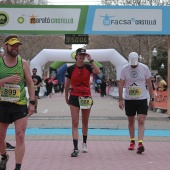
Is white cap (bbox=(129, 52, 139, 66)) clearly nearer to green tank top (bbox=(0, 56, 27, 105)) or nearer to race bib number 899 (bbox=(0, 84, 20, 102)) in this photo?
green tank top (bbox=(0, 56, 27, 105))

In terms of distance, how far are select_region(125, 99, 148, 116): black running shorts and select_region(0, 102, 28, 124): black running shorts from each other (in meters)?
3.28

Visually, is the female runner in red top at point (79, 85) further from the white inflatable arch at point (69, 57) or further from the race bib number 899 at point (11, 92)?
the white inflatable arch at point (69, 57)

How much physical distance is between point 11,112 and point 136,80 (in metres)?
3.51

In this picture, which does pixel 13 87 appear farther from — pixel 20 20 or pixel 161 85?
pixel 161 85

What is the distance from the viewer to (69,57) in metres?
39.9

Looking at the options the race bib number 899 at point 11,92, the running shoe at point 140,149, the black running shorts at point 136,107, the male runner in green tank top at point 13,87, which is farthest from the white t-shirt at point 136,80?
the race bib number 899 at point 11,92

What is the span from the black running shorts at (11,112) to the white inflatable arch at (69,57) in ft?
97.4

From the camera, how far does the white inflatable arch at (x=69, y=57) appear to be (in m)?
37.5

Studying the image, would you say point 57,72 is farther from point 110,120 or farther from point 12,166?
point 12,166

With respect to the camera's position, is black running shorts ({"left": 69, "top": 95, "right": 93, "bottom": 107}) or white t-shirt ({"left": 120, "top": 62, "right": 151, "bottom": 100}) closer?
black running shorts ({"left": 69, "top": 95, "right": 93, "bottom": 107})

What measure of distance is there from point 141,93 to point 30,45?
166 feet

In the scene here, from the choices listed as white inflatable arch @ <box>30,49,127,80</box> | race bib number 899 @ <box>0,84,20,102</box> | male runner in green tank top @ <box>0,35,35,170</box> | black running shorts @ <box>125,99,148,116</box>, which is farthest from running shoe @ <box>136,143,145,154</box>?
white inflatable arch @ <box>30,49,127,80</box>

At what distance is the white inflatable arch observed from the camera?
123 feet

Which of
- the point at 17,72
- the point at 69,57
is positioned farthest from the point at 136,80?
the point at 69,57
